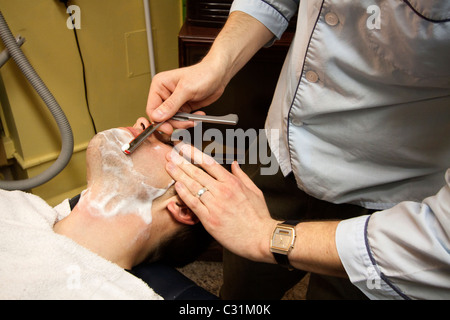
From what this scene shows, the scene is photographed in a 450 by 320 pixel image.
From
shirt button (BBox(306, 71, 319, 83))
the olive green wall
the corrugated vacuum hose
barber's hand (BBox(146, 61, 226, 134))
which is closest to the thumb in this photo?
barber's hand (BBox(146, 61, 226, 134))

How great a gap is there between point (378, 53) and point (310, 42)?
0.17m

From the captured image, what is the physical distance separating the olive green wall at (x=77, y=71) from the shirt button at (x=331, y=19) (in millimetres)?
1249

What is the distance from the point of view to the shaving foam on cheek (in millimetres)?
956

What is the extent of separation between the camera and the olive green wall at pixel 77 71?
155 centimetres

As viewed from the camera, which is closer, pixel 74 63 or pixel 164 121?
pixel 164 121

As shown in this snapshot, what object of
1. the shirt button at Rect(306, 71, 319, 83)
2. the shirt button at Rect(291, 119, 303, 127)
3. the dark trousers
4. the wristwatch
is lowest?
the dark trousers

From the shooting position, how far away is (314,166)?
3.26ft

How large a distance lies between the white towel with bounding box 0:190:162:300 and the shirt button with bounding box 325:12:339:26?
76cm

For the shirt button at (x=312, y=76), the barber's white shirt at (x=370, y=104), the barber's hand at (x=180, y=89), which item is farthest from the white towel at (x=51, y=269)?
the shirt button at (x=312, y=76)

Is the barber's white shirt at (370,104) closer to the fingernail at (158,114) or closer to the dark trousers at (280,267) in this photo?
the dark trousers at (280,267)

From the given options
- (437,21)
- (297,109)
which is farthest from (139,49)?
(437,21)

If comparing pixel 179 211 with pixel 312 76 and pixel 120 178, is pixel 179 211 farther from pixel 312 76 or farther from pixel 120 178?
pixel 312 76

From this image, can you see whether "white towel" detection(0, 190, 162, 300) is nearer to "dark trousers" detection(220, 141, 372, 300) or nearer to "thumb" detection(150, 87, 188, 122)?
"thumb" detection(150, 87, 188, 122)

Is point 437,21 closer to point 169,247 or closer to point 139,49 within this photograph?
point 169,247
